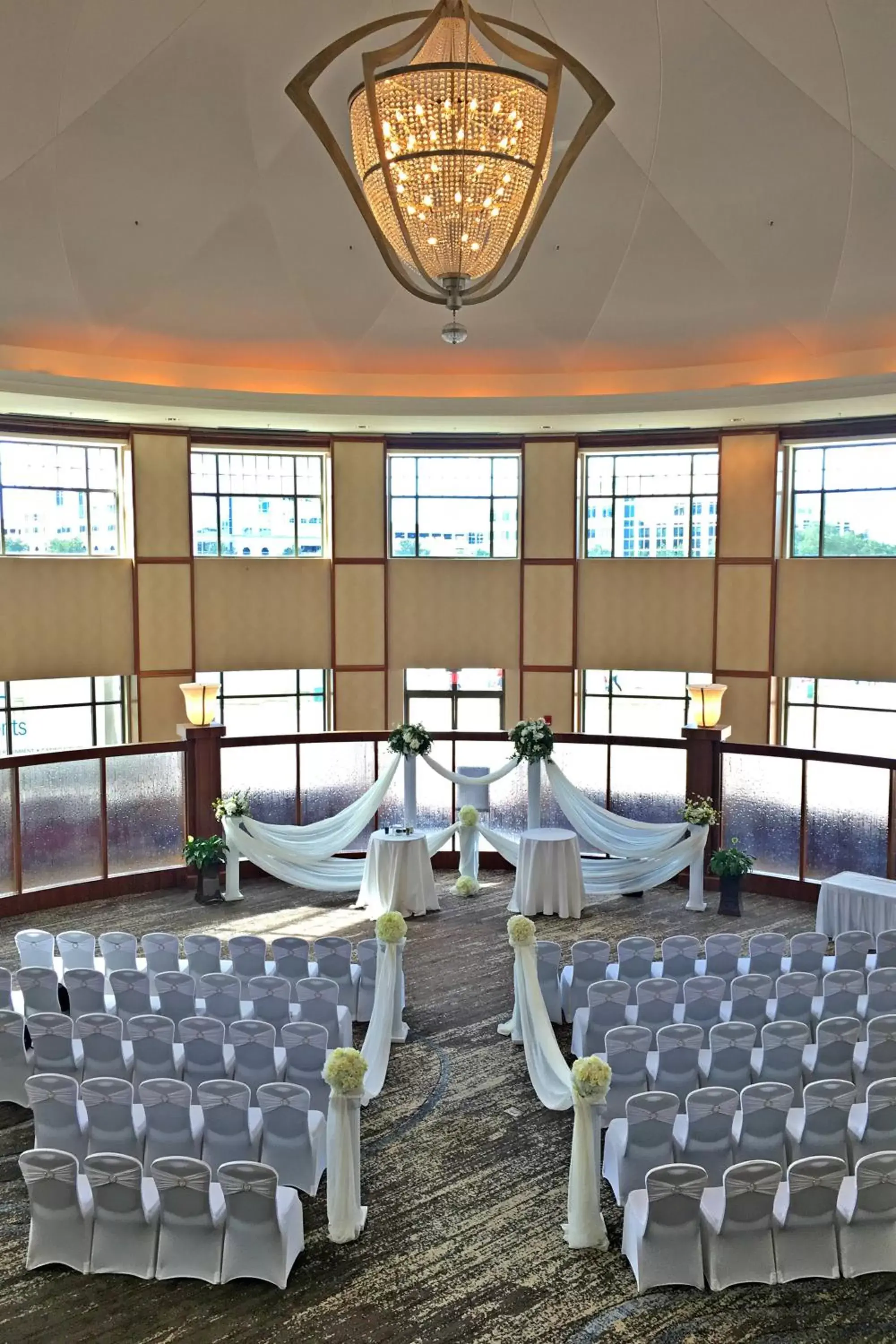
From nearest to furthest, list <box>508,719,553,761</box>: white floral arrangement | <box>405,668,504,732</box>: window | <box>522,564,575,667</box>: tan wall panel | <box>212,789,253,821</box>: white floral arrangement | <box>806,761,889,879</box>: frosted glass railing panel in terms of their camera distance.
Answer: <box>806,761,889,879</box>: frosted glass railing panel, <box>212,789,253,821</box>: white floral arrangement, <box>508,719,553,761</box>: white floral arrangement, <box>522,564,575,667</box>: tan wall panel, <box>405,668,504,732</box>: window

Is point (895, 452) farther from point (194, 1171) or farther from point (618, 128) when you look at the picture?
point (194, 1171)

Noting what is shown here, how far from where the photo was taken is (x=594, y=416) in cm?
1340

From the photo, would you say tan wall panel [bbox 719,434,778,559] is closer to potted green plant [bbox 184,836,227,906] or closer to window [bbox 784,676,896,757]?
window [bbox 784,676,896,757]

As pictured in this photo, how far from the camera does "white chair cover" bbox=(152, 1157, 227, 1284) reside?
5.36 metres

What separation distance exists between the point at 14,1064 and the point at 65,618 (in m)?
7.49

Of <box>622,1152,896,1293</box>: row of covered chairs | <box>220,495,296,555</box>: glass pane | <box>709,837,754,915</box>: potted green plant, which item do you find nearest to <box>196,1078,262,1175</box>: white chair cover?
<box>622,1152,896,1293</box>: row of covered chairs

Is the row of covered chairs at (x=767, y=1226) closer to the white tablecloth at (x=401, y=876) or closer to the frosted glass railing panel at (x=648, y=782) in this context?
the white tablecloth at (x=401, y=876)

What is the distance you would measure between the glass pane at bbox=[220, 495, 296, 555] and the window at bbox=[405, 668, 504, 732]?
2.64m

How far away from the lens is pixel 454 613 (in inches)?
602

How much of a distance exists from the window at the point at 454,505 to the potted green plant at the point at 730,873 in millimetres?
5452

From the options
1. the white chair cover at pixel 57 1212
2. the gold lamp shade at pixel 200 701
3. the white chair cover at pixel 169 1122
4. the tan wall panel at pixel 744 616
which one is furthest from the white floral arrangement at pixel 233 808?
the white chair cover at pixel 57 1212

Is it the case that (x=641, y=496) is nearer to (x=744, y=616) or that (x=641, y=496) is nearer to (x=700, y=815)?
(x=744, y=616)

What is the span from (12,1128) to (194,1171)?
2.75 m

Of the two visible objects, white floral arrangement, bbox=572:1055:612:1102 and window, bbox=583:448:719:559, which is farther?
window, bbox=583:448:719:559
